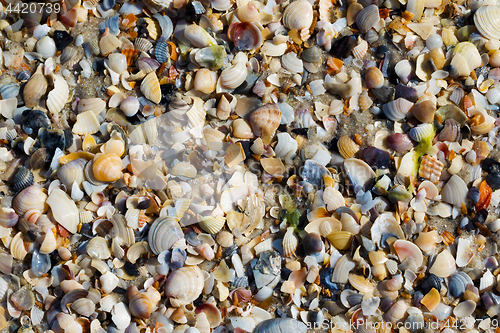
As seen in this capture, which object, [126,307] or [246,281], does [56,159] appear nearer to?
[126,307]

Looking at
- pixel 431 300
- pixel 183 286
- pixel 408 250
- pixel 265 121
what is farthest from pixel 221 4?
pixel 431 300

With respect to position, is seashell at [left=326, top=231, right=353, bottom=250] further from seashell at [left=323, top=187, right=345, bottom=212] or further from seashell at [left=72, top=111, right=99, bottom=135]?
seashell at [left=72, top=111, right=99, bottom=135]

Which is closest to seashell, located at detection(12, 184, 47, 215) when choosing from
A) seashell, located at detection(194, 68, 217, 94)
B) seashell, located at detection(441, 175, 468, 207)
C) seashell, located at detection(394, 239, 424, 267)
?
seashell, located at detection(194, 68, 217, 94)

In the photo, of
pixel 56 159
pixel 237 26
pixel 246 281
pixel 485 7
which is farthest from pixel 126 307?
pixel 485 7

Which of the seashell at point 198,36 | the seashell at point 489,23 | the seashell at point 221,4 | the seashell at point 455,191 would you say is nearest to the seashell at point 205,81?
the seashell at point 198,36

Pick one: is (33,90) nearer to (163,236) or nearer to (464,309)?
(163,236)

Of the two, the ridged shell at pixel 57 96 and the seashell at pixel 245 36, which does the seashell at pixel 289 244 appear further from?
the ridged shell at pixel 57 96
